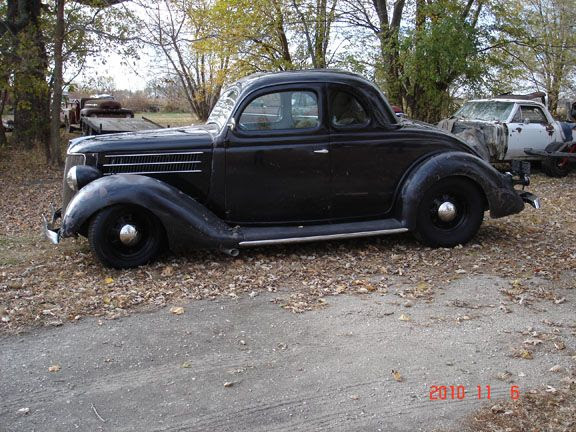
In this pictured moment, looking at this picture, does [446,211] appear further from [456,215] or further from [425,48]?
[425,48]

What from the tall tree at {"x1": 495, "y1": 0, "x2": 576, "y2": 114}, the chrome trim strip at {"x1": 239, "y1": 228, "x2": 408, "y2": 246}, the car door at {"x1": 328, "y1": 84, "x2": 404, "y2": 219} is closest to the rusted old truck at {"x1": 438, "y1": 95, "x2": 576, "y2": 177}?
the tall tree at {"x1": 495, "y1": 0, "x2": 576, "y2": 114}

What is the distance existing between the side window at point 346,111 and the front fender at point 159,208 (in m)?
1.70

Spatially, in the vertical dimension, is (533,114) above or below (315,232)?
above

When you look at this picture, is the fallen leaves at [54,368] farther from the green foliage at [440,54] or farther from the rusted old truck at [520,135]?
the green foliage at [440,54]

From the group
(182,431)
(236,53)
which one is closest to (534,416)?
(182,431)

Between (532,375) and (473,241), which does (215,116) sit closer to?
(473,241)

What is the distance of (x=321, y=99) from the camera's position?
262 inches

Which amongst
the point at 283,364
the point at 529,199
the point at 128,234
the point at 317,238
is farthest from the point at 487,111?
the point at 283,364

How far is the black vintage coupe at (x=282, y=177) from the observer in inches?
245

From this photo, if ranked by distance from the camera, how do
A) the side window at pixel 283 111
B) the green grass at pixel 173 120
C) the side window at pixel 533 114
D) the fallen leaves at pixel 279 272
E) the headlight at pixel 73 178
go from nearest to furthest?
1. the fallen leaves at pixel 279 272
2. the headlight at pixel 73 178
3. the side window at pixel 283 111
4. the side window at pixel 533 114
5. the green grass at pixel 173 120

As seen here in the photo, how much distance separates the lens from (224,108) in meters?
6.96

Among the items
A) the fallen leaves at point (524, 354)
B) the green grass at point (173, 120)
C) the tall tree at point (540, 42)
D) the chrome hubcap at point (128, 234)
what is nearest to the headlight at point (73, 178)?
the chrome hubcap at point (128, 234)

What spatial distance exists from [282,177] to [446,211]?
1.92m
